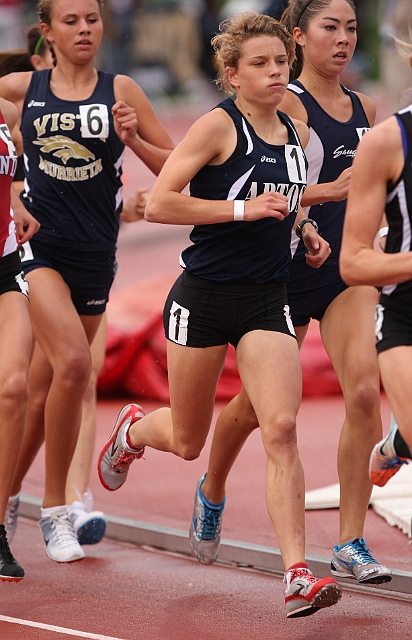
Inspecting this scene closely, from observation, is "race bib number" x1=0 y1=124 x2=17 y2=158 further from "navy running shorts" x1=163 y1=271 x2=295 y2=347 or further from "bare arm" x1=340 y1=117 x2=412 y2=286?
"bare arm" x1=340 y1=117 x2=412 y2=286

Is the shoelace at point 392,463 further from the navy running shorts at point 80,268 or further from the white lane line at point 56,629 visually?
the navy running shorts at point 80,268

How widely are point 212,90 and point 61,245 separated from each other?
81.9ft

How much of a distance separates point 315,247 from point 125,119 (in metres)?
1.25

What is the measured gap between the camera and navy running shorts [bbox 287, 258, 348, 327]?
18.0 ft

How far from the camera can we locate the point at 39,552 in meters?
6.68

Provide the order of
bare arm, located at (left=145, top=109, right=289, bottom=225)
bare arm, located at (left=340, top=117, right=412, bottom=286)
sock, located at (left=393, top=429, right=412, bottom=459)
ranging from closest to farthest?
bare arm, located at (left=340, top=117, right=412, bottom=286)
sock, located at (left=393, top=429, right=412, bottom=459)
bare arm, located at (left=145, top=109, right=289, bottom=225)

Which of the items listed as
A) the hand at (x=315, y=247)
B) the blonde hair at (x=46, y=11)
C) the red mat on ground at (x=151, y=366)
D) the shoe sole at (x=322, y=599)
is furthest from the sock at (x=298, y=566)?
the red mat on ground at (x=151, y=366)

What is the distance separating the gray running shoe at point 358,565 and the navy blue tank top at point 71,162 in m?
2.07

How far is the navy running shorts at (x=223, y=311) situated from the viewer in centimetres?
498

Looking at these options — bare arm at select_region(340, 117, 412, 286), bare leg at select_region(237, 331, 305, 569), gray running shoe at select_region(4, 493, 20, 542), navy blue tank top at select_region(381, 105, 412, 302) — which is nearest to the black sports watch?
bare leg at select_region(237, 331, 305, 569)

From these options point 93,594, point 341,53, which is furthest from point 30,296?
point 341,53

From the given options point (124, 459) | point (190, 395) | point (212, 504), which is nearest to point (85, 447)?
point (124, 459)

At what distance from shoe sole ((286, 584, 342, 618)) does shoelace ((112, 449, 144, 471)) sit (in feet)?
5.49

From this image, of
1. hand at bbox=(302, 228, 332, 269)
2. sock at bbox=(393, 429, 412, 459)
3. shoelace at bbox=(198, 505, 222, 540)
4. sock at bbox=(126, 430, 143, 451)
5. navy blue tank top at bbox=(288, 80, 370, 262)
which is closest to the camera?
sock at bbox=(393, 429, 412, 459)
